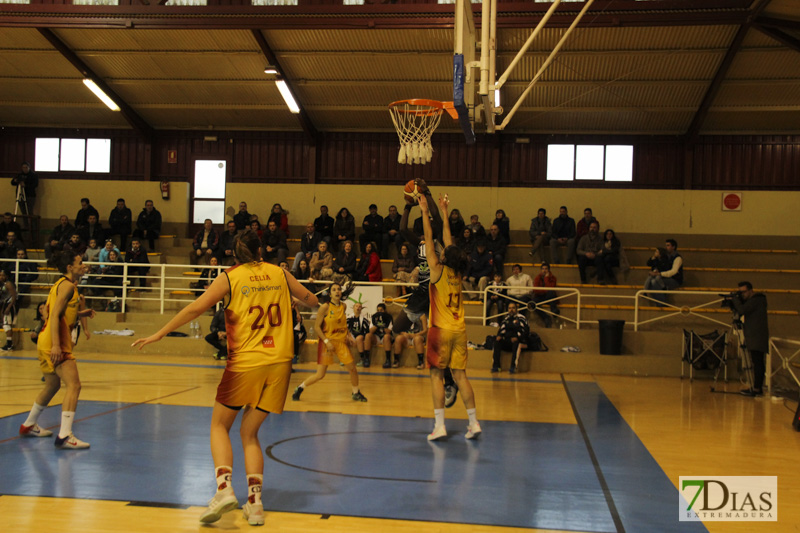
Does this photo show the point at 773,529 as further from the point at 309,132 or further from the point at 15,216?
the point at 15,216

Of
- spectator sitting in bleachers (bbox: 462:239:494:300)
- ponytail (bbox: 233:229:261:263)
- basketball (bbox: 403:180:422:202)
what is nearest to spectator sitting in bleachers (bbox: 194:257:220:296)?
spectator sitting in bleachers (bbox: 462:239:494:300)

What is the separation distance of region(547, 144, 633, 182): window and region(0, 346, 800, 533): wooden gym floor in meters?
12.0

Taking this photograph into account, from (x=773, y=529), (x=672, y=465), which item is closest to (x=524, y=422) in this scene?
(x=672, y=465)

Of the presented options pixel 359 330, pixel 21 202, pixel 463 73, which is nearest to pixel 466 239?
pixel 359 330

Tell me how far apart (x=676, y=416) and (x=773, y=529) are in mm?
4965

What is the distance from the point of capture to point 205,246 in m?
20.6

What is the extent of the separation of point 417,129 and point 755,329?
7364 millimetres

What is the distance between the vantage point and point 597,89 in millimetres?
19531

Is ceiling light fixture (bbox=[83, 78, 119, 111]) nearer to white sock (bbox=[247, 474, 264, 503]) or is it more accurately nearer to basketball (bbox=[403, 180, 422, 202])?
basketball (bbox=[403, 180, 422, 202])

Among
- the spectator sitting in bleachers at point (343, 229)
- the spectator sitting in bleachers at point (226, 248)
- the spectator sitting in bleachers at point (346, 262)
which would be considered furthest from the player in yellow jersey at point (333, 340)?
the spectator sitting in bleachers at point (343, 229)

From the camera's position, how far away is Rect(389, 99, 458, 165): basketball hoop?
1354 centimetres

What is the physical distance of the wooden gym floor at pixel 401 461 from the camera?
5.11m

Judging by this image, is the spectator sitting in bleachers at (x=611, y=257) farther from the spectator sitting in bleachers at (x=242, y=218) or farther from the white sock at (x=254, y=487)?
the white sock at (x=254, y=487)

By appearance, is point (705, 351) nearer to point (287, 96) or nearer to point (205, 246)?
point (287, 96)
